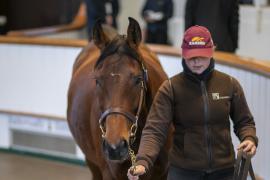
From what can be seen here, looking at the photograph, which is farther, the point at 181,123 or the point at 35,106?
the point at 35,106

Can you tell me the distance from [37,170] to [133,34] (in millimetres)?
3061

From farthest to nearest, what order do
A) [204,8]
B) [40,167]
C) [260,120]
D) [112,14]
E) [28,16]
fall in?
[28,16] → [112,14] → [40,167] → [204,8] → [260,120]

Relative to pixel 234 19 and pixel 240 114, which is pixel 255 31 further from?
pixel 240 114

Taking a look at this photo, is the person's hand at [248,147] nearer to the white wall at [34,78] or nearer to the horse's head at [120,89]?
the horse's head at [120,89]

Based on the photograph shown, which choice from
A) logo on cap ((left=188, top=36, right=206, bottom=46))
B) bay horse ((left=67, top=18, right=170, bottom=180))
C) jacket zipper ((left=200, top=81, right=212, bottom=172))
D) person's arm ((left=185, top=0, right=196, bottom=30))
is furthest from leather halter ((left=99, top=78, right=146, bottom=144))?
person's arm ((left=185, top=0, right=196, bottom=30))

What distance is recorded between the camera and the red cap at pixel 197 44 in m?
2.64

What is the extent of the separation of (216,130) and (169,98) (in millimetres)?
267

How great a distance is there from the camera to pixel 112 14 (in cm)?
729

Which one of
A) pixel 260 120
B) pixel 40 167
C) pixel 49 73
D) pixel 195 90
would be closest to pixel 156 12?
pixel 49 73

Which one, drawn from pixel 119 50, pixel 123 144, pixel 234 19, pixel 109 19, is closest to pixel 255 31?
pixel 109 19

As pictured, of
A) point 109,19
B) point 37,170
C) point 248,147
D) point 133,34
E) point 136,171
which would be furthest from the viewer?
point 109,19

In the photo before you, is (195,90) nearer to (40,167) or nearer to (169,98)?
(169,98)

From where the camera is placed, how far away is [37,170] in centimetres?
583

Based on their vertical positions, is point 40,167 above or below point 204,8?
below
